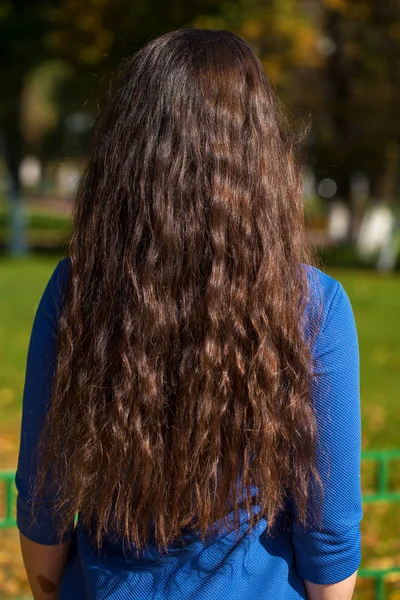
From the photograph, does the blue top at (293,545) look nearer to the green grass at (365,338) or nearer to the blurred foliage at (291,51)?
the green grass at (365,338)

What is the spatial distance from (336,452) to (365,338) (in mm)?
8469

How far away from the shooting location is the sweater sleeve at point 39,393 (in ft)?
4.63

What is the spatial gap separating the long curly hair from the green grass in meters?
4.64

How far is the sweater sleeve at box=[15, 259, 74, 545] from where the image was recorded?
1.41 m

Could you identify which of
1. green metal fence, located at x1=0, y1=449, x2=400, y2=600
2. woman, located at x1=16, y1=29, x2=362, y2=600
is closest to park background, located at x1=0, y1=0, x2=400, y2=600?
green metal fence, located at x1=0, y1=449, x2=400, y2=600

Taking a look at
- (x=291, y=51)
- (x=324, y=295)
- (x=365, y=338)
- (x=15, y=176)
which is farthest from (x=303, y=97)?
(x=324, y=295)

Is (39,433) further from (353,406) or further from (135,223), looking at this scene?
(353,406)

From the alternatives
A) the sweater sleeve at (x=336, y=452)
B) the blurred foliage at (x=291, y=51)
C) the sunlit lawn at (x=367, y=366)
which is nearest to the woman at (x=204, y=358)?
the sweater sleeve at (x=336, y=452)

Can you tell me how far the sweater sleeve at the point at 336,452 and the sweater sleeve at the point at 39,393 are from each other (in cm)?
43

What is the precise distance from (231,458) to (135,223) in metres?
0.39

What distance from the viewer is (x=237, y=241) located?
51.0 inches

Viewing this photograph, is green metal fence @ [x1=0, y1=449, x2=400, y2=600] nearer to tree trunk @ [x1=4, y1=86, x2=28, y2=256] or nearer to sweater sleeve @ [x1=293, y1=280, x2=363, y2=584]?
sweater sleeve @ [x1=293, y1=280, x2=363, y2=584]

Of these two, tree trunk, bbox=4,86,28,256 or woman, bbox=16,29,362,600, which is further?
tree trunk, bbox=4,86,28,256

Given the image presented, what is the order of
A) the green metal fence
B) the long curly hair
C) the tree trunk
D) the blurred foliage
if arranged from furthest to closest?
the tree trunk → the blurred foliage → the green metal fence → the long curly hair
